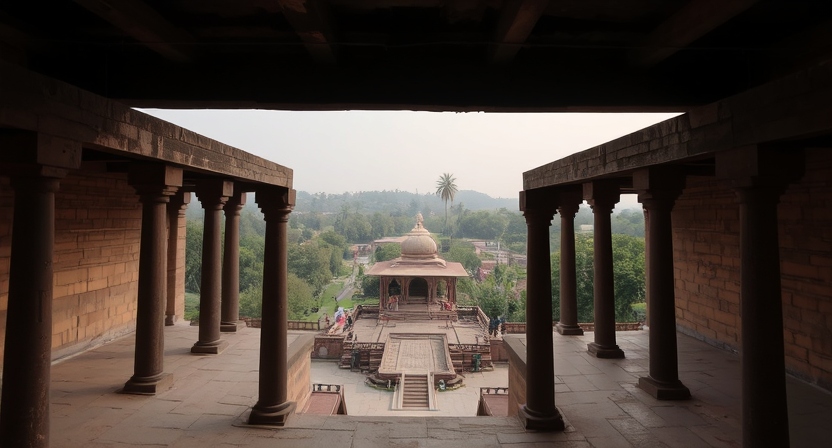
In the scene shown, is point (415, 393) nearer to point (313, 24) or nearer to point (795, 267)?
point (795, 267)

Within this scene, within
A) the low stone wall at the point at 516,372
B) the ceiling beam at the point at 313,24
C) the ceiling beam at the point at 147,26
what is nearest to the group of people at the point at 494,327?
the low stone wall at the point at 516,372

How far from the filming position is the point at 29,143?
3.44m

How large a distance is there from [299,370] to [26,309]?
6257 mm

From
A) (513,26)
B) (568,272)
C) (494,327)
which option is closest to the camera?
(513,26)

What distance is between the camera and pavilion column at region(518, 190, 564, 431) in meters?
6.30

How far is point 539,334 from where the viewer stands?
650cm

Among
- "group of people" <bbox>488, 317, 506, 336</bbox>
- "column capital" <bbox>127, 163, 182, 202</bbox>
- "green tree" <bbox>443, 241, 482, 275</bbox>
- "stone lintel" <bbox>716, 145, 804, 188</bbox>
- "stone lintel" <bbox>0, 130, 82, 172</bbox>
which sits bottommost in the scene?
"group of people" <bbox>488, 317, 506, 336</bbox>

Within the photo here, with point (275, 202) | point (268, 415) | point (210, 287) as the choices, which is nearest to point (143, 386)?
point (268, 415)

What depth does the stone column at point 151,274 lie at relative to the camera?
6.64m

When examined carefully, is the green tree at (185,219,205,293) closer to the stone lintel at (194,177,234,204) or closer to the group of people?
the group of people

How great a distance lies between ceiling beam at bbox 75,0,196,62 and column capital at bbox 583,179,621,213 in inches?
278

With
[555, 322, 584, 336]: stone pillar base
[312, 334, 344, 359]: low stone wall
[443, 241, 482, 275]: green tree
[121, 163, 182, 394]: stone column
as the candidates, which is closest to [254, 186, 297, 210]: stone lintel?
[121, 163, 182, 394]: stone column

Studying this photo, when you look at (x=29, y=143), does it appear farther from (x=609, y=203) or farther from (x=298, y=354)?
(x=609, y=203)

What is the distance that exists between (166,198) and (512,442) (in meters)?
6.42
